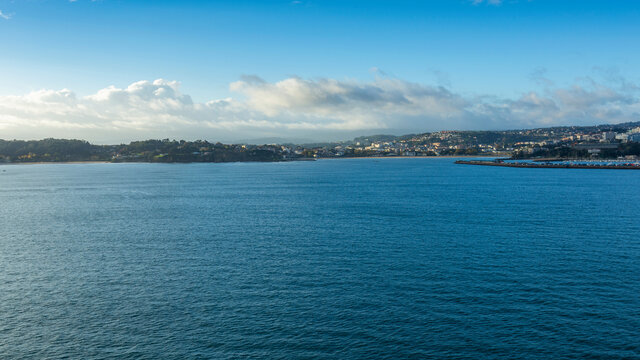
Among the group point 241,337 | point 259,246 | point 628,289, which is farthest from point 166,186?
point 628,289

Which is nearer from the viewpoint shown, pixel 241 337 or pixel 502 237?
pixel 241 337

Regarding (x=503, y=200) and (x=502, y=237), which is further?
(x=503, y=200)

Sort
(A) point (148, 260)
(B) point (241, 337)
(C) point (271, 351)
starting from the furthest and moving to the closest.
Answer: (A) point (148, 260), (B) point (241, 337), (C) point (271, 351)

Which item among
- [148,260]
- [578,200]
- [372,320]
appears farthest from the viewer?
[578,200]

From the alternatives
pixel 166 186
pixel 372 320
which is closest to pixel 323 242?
pixel 372 320

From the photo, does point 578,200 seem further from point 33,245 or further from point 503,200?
point 33,245

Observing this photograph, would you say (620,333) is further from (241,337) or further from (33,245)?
(33,245)
